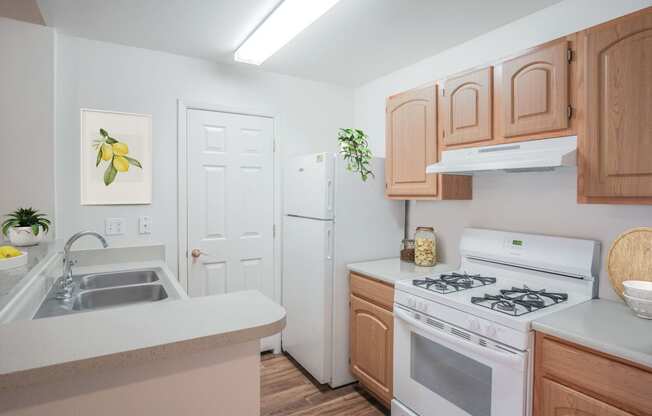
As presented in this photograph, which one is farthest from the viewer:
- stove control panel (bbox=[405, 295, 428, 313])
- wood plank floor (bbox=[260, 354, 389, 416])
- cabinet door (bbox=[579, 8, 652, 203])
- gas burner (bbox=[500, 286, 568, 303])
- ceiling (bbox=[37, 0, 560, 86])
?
wood plank floor (bbox=[260, 354, 389, 416])

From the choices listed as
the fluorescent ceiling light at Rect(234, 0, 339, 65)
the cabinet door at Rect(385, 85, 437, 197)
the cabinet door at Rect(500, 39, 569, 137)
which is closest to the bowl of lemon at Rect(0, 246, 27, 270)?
the fluorescent ceiling light at Rect(234, 0, 339, 65)

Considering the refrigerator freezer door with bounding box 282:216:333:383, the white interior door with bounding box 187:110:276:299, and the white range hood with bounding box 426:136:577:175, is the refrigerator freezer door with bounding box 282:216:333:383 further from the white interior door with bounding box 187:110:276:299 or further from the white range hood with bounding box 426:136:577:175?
the white range hood with bounding box 426:136:577:175

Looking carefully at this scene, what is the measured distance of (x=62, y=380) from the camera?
0.77m

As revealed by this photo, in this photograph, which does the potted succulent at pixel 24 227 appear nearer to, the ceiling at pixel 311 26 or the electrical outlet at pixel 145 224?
the electrical outlet at pixel 145 224

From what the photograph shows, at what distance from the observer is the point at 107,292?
6.17 feet

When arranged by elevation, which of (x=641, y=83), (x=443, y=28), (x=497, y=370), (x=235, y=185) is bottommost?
(x=497, y=370)

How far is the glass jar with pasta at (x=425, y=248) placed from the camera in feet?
8.29

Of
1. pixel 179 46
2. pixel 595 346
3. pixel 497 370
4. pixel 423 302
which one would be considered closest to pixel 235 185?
pixel 179 46

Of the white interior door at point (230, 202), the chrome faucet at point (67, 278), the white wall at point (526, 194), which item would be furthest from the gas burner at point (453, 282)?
the chrome faucet at point (67, 278)

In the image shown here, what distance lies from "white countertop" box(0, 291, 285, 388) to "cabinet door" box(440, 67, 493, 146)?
1541 millimetres

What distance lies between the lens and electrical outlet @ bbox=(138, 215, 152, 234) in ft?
8.64

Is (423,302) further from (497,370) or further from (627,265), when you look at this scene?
(627,265)

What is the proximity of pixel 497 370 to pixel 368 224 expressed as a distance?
1355mm

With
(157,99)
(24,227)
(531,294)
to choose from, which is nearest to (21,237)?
(24,227)
